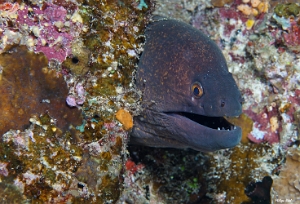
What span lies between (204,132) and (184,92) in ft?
1.60

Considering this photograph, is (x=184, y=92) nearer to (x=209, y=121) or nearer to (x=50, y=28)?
Answer: (x=209, y=121)

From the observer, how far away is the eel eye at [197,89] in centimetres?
293

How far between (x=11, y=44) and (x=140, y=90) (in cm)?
147

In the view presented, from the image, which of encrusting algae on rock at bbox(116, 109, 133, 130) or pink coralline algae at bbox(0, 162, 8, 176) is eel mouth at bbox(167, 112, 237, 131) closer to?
encrusting algae on rock at bbox(116, 109, 133, 130)

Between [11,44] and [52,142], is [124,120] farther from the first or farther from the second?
[11,44]

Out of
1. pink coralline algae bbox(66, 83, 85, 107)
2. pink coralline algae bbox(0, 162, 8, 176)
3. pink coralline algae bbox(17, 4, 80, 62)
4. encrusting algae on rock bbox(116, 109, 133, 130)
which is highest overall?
pink coralline algae bbox(17, 4, 80, 62)

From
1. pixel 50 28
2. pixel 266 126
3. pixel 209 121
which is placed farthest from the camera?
pixel 266 126

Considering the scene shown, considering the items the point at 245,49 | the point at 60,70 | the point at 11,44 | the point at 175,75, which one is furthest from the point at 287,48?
the point at 11,44

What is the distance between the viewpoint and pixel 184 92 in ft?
10.0

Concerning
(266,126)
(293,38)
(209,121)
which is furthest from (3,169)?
(293,38)

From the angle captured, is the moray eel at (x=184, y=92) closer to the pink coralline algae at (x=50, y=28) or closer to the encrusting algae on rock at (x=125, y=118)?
the encrusting algae on rock at (x=125, y=118)

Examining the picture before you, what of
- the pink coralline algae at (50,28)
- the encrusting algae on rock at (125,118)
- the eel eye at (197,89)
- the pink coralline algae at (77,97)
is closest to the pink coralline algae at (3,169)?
the pink coralline algae at (77,97)

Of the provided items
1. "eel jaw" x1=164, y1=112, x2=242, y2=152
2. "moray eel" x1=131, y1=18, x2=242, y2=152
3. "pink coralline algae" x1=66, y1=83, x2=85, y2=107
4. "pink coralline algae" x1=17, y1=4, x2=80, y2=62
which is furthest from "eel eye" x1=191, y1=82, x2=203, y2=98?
"pink coralline algae" x1=17, y1=4, x2=80, y2=62

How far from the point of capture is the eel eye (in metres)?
2.93
